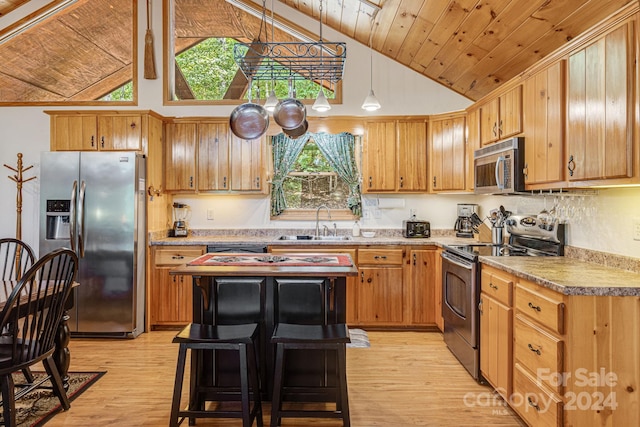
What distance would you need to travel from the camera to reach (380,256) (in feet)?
13.1

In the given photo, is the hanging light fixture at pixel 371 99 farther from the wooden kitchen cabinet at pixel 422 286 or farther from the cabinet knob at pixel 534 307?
the cabinet knob at pixel 534 307

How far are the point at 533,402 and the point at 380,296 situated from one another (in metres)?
1.99

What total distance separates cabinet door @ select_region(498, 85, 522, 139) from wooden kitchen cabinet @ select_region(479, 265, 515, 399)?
3.44 ft

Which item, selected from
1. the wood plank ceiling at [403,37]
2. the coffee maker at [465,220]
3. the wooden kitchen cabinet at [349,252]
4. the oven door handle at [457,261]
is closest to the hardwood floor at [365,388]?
the wooden kitchen cabinet at [349,252]

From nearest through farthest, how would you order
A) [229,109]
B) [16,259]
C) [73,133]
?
[73,133] → [16,259] → [229,109]

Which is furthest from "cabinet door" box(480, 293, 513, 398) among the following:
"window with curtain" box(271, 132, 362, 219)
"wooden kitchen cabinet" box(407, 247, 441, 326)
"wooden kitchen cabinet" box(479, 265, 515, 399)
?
"window with curtain" box(271, 132, 362, 219)

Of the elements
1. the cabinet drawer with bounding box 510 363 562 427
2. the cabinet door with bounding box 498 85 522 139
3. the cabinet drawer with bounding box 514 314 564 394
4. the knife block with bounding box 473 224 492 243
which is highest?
the cabinet door with bounding box 498 85 522 139

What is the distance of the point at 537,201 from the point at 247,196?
2900 mm

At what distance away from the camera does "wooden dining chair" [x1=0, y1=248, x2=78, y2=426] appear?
1.89 m

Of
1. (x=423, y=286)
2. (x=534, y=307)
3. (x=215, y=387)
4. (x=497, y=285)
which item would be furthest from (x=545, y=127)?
(x=215, y=387)

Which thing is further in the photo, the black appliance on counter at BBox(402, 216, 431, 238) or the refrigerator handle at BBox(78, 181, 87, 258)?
the black appliance on counter at BBox(402, 216, 431, 238)

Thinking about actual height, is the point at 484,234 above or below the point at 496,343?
above

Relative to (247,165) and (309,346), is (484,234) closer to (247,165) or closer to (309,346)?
(247,165)

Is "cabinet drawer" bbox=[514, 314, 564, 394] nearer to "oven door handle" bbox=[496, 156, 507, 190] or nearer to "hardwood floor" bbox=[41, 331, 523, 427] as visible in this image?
"hardwood floor" bbox=[41, 331, 523, 427]
